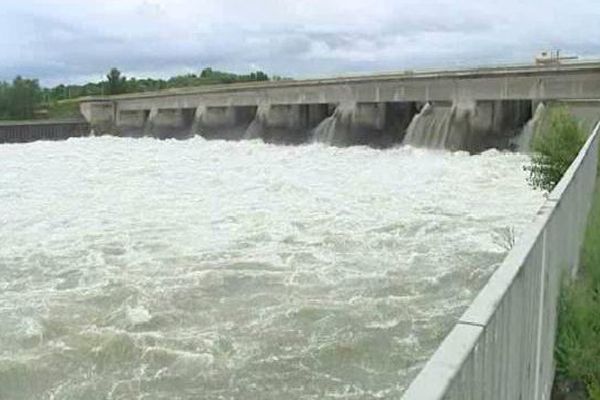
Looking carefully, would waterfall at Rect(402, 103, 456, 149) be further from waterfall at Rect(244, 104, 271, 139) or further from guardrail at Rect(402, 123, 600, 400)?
guardrail at Rect(402, 123, 600, 400)

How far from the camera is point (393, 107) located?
2997 cm

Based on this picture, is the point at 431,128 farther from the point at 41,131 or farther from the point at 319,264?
the point at 41,131

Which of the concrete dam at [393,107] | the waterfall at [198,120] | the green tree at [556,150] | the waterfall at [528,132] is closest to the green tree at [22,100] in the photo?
the concrete dam at [393,107]

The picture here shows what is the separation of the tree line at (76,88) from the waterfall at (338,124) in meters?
24.2

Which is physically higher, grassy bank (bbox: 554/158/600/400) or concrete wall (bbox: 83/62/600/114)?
concrete wall (bbox: 83/62/600/114)

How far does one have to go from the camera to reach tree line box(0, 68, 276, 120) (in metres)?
62.6

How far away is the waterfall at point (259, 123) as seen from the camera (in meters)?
34.9

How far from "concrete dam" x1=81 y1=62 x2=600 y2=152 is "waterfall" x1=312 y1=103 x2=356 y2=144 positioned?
0.04 m

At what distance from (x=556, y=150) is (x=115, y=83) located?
61112 millimetres

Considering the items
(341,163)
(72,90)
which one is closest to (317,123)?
(341,163)

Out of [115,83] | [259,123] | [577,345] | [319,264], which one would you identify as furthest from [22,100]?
[577,345]

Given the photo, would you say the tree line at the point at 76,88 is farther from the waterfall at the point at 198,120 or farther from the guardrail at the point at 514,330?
the guardrail at the point at 514,330

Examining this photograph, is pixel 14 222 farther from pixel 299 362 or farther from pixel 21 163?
pixel 21 163

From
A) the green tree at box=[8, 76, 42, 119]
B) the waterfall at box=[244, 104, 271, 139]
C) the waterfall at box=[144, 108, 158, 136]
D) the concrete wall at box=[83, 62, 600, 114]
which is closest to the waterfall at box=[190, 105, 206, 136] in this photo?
the concrete wall at box=[83, 62, 600, 114]
